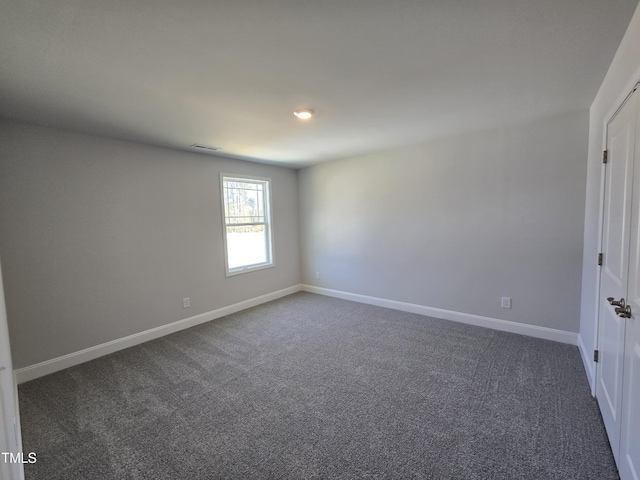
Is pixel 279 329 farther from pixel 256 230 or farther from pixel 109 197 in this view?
pixel 109 197

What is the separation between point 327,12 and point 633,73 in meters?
1.60

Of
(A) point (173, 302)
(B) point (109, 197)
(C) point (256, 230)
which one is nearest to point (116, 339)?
(A) point (173, 302)

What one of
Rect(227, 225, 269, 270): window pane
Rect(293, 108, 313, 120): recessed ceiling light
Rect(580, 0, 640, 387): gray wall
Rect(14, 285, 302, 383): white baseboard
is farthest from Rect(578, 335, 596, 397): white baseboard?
Rect(227, 225, 269, 270): window pane

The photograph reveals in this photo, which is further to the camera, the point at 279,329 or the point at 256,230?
the point at 256,230

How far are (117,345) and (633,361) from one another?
431cm

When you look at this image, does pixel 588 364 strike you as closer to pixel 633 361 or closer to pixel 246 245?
pixel 633 361

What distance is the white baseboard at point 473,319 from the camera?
9.99 feet

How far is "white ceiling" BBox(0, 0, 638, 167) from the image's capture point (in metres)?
1.34

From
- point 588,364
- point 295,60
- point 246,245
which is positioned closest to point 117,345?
point 246,245

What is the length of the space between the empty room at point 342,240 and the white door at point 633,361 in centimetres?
2

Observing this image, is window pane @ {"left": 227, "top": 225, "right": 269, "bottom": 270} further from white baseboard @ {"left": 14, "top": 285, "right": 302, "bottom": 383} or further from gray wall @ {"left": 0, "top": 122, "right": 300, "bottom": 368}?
white baseboard @ {"left": 14, "top": 285, "right": 302, "bottom": 383}

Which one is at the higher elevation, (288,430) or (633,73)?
(633,73)

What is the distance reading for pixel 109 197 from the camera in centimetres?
315

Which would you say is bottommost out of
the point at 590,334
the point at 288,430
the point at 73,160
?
the point at 288,430
